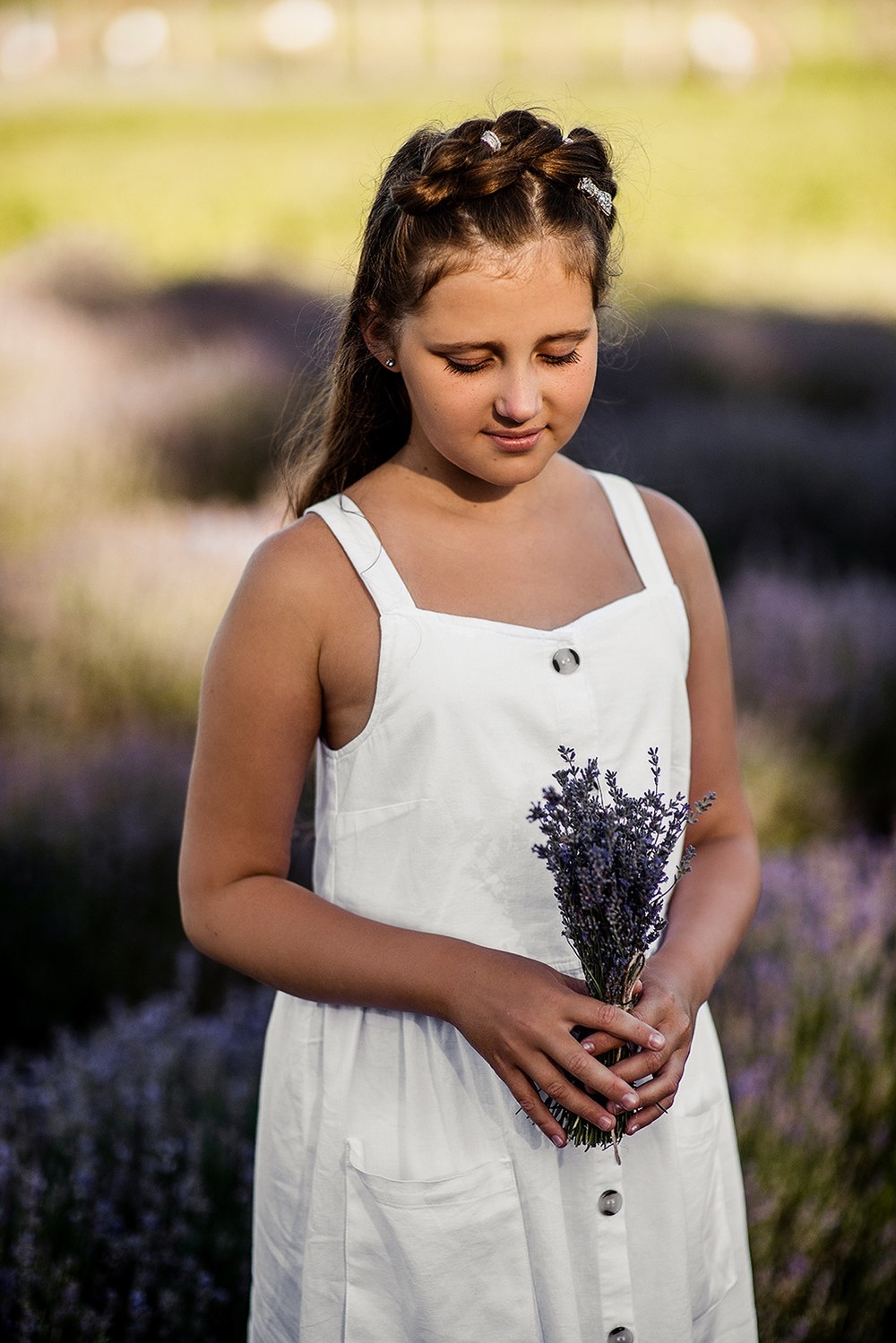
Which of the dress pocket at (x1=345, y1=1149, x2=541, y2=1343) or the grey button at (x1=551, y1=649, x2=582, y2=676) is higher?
the grey button at (x1=551, y1=649, x2=582, y2=676)

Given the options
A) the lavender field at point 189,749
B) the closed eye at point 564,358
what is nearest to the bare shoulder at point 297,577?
the closed eye at point 564,358

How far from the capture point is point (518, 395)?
1.22 m

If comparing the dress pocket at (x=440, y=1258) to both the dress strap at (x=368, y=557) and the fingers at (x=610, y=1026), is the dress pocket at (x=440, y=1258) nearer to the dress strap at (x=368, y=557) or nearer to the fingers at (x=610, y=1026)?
the fingers at (x=610, y=1026)

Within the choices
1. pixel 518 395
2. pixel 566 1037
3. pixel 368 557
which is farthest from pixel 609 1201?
pixel 518 395

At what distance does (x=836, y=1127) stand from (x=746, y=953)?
0.49 metres

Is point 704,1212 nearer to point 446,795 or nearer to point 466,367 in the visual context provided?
point 446,795

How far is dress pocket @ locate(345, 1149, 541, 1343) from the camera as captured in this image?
1.30 m

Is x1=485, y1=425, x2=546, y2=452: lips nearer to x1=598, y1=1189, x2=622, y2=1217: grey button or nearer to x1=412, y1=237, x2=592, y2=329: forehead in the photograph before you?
x1=412, y1=237, x2=592, y2=329: forehead

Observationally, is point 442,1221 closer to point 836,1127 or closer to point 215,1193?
point 215,1193

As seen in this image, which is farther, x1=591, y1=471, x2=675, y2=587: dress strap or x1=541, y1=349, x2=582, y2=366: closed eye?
x1=591, y1=471, x2=675, y2=587: dress strap

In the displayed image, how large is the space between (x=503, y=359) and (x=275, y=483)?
418cm

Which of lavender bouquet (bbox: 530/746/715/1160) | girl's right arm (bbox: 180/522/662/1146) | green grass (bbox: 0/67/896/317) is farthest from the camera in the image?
green grass (bbox: 0/67/896/317)

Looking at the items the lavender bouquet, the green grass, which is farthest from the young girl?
the green grass

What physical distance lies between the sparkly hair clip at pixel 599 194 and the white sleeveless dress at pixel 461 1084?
43 centimetres
